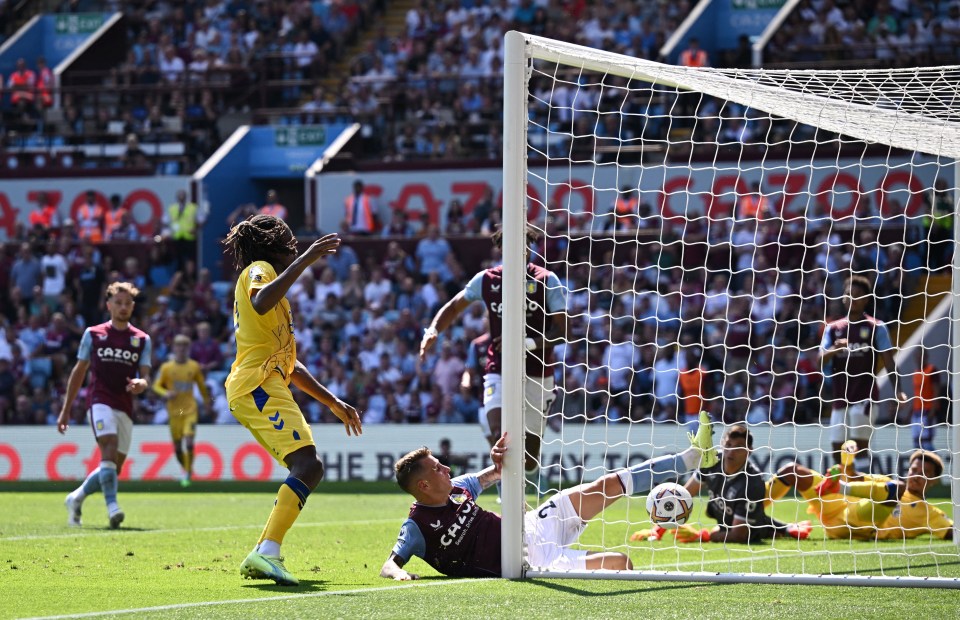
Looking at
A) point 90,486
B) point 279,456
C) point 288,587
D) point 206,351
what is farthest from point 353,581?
point 206,351

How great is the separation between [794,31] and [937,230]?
6327mm

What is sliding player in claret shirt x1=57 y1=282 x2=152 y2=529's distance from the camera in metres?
12.2

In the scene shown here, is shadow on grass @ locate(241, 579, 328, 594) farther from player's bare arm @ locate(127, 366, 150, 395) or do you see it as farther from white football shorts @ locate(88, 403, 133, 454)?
white football shorts @ locate(88, 403, 133, 454)

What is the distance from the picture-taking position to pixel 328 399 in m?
7.91

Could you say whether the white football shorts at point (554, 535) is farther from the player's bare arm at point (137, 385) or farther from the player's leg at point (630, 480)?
the player's bare arm at point (137, 385)

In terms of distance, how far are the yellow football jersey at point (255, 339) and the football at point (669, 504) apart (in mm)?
2366

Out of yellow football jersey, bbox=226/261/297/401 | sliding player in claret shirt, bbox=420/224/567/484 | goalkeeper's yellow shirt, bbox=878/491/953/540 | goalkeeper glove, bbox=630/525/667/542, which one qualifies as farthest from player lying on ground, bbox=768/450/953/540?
yellow football jersey, bbox=226/261/297/401

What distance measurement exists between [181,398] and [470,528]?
1186 centimetres

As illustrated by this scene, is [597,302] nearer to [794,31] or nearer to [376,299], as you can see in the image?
[376,299]

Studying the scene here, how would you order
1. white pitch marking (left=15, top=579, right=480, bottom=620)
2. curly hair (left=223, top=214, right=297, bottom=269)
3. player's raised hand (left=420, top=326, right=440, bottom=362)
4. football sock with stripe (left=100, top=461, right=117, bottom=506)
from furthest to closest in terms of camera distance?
football sock with stripe (left=100, top=461, right=117, bottom=506) < player's raised hand (left=420, top=326, right=440, bottom=362) < curly hair (left=223, top=214, right=297, bottom=269) < white pitch marking (left=15, top=579, right=480, bottom=620)

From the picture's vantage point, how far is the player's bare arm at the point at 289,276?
696cm

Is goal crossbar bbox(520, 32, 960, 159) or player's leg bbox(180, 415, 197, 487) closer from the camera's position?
goal crossbar bbox(520, 32, 960, 159)

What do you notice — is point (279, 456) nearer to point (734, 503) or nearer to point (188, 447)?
point (734, 503)

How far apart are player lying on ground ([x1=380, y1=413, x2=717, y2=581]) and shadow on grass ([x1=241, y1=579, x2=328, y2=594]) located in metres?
0.41
